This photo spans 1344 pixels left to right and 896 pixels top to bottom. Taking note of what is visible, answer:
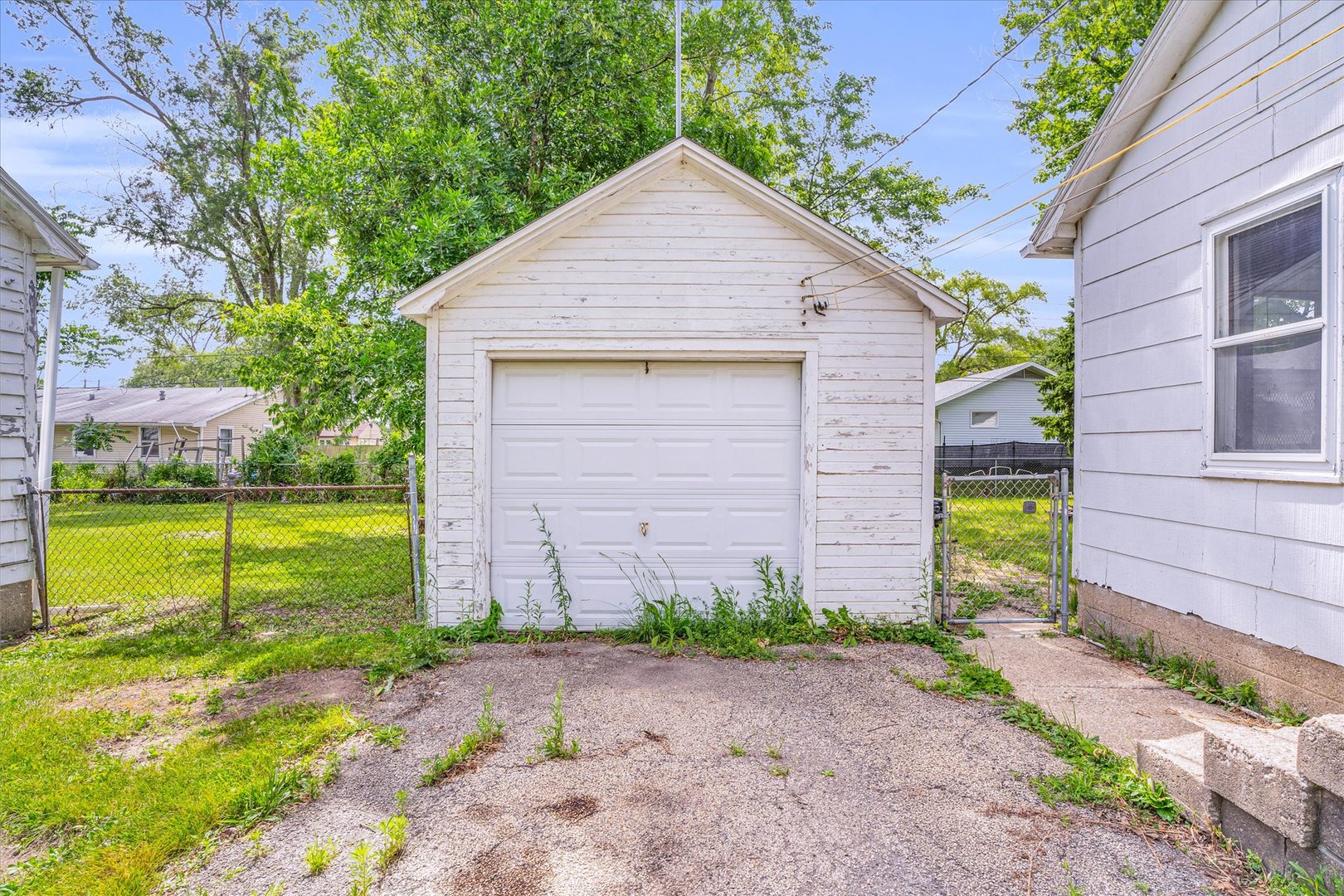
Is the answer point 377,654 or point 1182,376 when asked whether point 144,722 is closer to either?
point 377,654

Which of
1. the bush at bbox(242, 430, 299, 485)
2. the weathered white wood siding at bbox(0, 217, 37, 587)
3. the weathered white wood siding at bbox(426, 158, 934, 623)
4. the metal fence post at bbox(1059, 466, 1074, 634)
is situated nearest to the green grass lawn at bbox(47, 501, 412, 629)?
the weathered white wood siding at bbox(0, 217, 37, 587)

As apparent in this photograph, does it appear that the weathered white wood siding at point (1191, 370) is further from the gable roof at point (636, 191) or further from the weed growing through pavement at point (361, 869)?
the weed growing through pavement at point (361, 869)

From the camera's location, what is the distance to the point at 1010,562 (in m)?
9.30

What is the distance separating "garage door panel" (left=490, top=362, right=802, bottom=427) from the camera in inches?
224

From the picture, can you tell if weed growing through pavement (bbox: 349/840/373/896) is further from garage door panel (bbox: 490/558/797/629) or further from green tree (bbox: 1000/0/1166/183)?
green tree (bbox: 1000/0/1166/183)

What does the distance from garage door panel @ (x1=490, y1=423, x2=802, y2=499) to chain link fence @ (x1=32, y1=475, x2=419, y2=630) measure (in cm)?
119

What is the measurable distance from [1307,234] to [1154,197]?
1231 mm

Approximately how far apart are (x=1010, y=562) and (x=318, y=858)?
9.04 meters

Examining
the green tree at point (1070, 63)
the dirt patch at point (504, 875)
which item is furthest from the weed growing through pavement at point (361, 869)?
the green tree at point (1070, 63)

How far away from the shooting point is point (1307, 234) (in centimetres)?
353

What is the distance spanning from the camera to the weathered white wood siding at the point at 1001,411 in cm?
2598

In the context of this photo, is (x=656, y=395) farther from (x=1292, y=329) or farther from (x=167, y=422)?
(x=167, y=422)

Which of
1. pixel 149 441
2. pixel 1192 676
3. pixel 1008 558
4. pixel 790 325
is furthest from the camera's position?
pixel 149 441

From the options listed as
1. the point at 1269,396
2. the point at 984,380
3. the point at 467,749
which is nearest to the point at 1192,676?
the point at 1269,396
